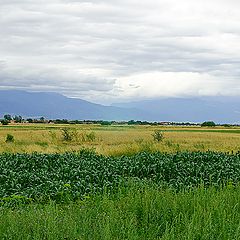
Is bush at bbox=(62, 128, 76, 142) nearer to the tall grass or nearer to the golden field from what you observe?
the golden field

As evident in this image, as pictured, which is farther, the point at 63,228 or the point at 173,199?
the point at 173,199

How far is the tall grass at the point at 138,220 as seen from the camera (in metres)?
7.16

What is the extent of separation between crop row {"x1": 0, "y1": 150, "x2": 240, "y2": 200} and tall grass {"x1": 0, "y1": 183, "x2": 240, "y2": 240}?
11.2ft

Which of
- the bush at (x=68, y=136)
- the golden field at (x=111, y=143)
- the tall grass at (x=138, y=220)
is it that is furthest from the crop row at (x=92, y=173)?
the bush at (x=68, y=136)

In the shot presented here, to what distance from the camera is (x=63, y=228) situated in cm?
736

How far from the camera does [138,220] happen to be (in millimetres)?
8555

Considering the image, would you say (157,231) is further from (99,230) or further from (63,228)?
(63,228)

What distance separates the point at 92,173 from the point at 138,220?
29.0 ft

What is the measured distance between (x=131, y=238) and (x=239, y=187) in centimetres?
480

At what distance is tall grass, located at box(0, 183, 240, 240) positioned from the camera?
7160mm

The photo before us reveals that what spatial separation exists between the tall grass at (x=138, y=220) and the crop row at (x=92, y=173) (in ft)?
11.2

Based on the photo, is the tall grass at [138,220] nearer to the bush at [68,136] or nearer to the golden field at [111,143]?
the golden field at [111,143]

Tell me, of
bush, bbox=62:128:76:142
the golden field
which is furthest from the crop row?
bush, bbox=62:128:76:142

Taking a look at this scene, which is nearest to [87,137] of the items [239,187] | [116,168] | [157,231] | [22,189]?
[116,168]
